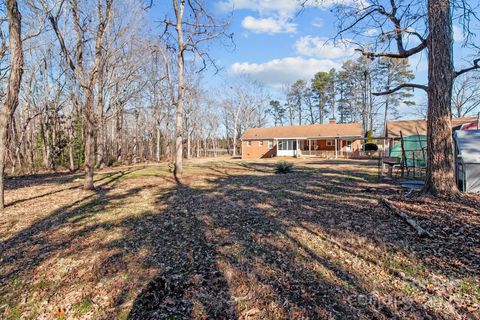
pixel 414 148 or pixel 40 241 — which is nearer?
pixel 40 241

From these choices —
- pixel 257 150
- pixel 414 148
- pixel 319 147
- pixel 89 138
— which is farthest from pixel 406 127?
pixel 89 138

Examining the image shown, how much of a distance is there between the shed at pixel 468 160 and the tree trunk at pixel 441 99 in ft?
3.75

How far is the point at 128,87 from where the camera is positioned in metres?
22.9

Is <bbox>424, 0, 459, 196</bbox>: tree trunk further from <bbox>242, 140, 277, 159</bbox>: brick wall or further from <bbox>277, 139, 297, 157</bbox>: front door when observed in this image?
<bbox>242, 140, 277, 159</bbox>: brick wall

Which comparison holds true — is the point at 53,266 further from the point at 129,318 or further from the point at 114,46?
the point at 114,46

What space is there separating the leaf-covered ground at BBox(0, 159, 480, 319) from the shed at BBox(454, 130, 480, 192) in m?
1.48

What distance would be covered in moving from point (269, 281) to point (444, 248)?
269cm

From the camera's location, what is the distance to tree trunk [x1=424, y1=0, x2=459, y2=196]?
6.29m

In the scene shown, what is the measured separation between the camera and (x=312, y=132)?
1158 inches

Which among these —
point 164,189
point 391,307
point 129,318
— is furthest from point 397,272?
point 164,189

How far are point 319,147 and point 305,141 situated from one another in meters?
1.78

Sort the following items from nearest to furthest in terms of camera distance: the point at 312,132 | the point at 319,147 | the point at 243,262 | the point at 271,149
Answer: the point at 243,262
the point at 312,132
the point at 319,147
the point at 271,149

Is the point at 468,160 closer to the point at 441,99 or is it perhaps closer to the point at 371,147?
the point at 441,99

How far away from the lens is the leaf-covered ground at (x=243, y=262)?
8.73 feet
